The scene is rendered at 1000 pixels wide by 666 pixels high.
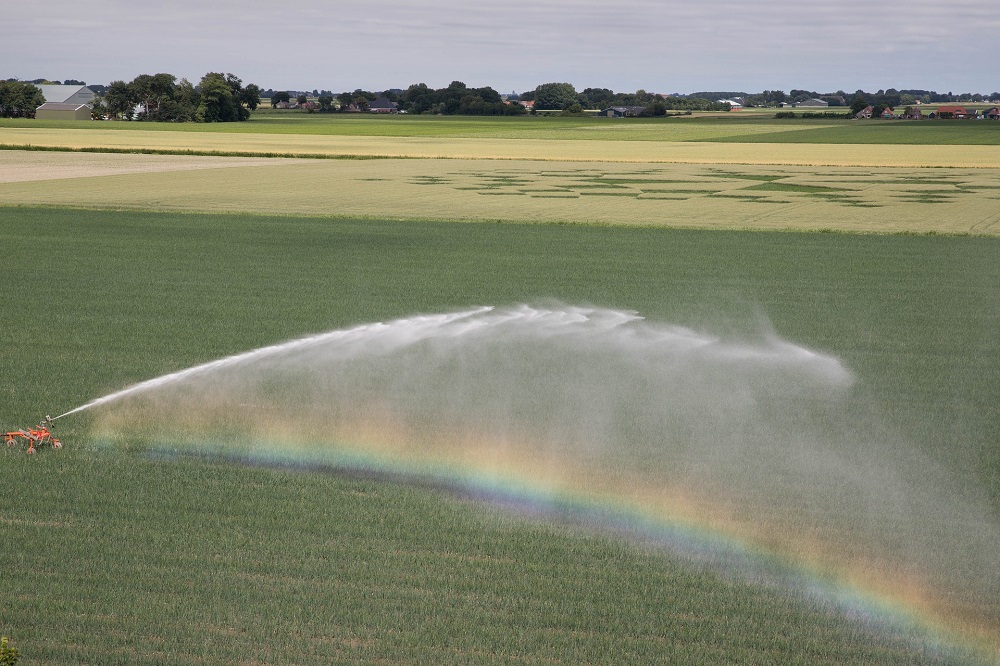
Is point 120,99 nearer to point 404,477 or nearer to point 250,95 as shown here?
point 250,95

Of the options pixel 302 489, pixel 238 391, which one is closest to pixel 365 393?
pixel 238 391

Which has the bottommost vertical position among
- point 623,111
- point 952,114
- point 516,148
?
point 516,148

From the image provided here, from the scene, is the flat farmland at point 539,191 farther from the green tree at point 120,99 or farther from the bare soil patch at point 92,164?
the green tree at point 120,99

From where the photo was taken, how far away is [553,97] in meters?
195

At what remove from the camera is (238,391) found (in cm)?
1254

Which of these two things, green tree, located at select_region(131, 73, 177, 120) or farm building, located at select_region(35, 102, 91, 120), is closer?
green tree, located at select_region(131, 73, 177, 120)

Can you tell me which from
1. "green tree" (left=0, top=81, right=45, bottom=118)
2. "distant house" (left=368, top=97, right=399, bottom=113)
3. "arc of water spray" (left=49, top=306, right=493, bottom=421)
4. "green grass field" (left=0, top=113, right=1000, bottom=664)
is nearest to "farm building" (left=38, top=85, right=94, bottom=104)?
"green tree" (left=0, top=81, right=45, bottom=118)

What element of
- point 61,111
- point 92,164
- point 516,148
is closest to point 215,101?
point 61,111

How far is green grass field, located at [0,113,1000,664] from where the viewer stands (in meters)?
6.77

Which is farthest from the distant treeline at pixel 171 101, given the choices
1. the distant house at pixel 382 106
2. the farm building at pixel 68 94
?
the distant house at pixel 382 106

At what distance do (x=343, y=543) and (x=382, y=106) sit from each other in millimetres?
193651

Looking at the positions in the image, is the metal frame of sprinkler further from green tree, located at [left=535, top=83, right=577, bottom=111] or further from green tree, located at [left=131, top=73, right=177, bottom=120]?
green tree, located at [left=535, top=83, right=577, bottom=111]

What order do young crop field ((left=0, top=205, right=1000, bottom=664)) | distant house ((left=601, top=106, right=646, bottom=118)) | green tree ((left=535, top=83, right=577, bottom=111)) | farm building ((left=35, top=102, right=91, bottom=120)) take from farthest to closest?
green tree ((left=535, top=83, right=577, bottom=111)) < distant house ((left=601, top=106, right=646, bottom=118)) < farm building ((left=35, top=102, right=91, bottom=120)) < young crop field ((left=0, top=205, right=1000, bottom=664))

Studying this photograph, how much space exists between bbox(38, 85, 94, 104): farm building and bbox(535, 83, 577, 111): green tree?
69778mm
